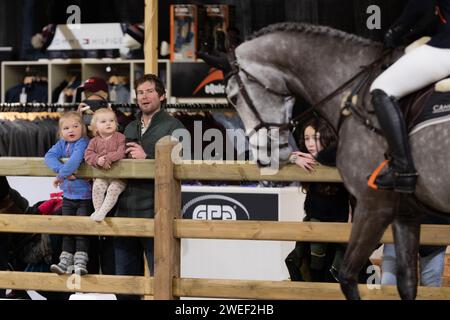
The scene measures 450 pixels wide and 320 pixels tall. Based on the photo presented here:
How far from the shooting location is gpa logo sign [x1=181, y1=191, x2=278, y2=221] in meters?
6.33

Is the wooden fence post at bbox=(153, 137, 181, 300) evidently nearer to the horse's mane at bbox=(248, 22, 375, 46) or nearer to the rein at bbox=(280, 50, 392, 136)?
the rein at bbox=(280, 50, 392, 136)

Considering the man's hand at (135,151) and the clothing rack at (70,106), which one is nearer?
the man's hand at (135,151)

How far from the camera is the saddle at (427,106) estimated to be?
4.49m

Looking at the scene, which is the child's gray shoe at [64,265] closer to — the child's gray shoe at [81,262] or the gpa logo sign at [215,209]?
the child's gray shoe at [81,262]


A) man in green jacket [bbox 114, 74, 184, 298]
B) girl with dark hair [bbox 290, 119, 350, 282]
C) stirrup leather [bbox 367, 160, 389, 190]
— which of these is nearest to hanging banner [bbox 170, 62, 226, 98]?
man in green jacket [bbox 114, 74, 184, 298]

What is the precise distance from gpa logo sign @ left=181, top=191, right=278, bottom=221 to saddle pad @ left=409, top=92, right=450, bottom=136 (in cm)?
189

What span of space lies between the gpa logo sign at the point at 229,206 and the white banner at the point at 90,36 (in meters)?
4.43

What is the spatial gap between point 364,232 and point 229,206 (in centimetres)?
176

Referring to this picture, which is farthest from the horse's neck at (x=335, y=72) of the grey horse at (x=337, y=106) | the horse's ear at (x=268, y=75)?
the horse's ear at (x=268, y=75)

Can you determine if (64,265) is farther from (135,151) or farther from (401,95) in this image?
(401,95)

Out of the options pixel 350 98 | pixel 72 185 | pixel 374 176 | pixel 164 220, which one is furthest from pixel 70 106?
pixel 374 176

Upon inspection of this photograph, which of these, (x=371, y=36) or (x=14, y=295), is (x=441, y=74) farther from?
(x=371, y=36)

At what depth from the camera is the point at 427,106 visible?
14.9 ft

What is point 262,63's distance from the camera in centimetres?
501
